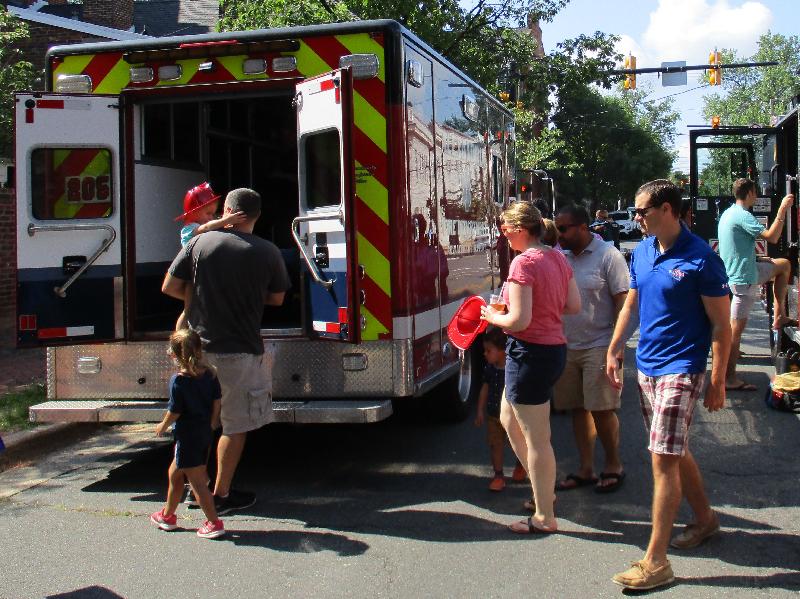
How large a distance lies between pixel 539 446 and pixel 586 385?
93cm

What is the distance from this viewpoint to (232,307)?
18.2ft

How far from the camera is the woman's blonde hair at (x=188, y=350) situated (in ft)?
16.8

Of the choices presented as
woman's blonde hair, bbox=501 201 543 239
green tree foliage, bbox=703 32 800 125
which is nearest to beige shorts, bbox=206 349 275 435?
woman's blonde hair, bbox=501 201 543 239

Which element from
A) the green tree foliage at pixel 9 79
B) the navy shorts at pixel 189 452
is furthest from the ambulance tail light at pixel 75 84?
the green tree foliage at pixel 9 79

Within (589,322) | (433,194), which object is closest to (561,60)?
(433,194)

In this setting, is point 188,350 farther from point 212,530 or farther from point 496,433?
point 496,433

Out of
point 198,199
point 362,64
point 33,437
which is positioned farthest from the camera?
point 33,437

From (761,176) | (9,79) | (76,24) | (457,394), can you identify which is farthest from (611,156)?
(457,394)

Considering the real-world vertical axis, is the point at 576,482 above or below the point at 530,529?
above

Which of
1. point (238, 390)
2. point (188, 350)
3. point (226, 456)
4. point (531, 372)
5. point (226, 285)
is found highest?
point (226, 285)

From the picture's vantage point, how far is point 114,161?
6.55 meters

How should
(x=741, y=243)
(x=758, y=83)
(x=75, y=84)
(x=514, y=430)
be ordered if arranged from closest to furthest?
1. (x=514, y=430)
2. (x=75, y=84)
3. (x=741, y=243)
4. (x=758, y=83)

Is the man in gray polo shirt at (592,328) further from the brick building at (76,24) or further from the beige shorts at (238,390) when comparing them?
the brick building at (76,24)

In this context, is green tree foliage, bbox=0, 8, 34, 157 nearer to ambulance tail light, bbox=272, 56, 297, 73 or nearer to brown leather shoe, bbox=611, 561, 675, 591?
ambulance tail light, bbox=272, 56, 297, 73
